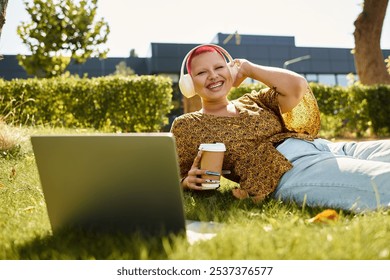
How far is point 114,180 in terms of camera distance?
155 cm

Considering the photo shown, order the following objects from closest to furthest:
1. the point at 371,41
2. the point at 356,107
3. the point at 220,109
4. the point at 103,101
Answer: the point at 220,109 < the point at 103,101 < the point at 371,41 < the point at 356,107

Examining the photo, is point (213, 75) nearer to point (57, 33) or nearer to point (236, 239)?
point (236, 239)

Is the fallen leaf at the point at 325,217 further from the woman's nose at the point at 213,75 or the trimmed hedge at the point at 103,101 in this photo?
the trimmed hedge at the point at 103,101

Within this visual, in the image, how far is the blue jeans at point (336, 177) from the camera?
6.67ft

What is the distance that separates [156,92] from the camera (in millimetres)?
9352

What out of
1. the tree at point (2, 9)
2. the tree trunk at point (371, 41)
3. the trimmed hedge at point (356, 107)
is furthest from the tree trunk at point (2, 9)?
the tree trunk at point (371, 41)

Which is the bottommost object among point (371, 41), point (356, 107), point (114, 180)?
point (356, 107)

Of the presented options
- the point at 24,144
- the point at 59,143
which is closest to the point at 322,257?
the point at 59,143

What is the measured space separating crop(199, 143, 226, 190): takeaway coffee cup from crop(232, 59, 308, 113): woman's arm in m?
0.65

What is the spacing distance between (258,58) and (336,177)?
27.7m

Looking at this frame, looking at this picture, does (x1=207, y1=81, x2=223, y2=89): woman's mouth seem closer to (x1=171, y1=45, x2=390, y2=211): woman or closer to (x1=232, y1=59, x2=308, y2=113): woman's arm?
(x1=171, y1=45, x2=390, y2=211): woman

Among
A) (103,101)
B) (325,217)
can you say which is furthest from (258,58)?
(325,217)

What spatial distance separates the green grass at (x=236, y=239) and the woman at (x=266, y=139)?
0.17 m

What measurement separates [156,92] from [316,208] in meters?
7.55
